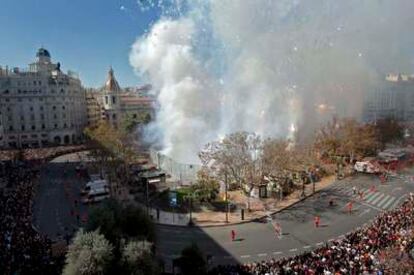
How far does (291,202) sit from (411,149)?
39.0 m

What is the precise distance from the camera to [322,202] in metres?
33.5

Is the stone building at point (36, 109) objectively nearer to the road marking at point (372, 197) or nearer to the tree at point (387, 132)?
the tree at point (387, 132)

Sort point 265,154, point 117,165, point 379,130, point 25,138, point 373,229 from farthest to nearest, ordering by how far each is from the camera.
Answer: point 25,138 < point 379,130 < point 117,165 < point 265,154 < point 373,229

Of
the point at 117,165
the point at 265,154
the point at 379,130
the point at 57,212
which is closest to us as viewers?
the point at 57,212

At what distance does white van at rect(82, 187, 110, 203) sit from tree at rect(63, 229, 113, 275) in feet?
73.5

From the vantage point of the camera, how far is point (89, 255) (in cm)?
1431

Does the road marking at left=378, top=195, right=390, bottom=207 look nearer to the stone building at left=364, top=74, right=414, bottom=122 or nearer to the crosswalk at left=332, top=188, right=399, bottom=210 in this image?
the crosswalk at left=332, top=188, right=399, bottom=210

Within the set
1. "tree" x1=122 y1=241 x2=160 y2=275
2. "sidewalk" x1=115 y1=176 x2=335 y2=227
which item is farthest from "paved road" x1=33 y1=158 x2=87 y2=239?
"tree" x1=122 y1=241 x2=160 y2=275

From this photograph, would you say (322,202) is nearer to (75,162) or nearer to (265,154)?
(265,154)

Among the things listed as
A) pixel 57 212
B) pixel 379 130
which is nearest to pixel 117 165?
pixel 57 212

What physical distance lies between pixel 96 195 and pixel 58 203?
3.57 metres

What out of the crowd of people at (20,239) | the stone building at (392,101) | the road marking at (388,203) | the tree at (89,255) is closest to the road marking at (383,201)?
the road marking at (388,203)

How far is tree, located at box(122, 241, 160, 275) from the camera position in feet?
48.3

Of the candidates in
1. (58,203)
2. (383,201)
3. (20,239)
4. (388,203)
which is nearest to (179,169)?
(58,203)
